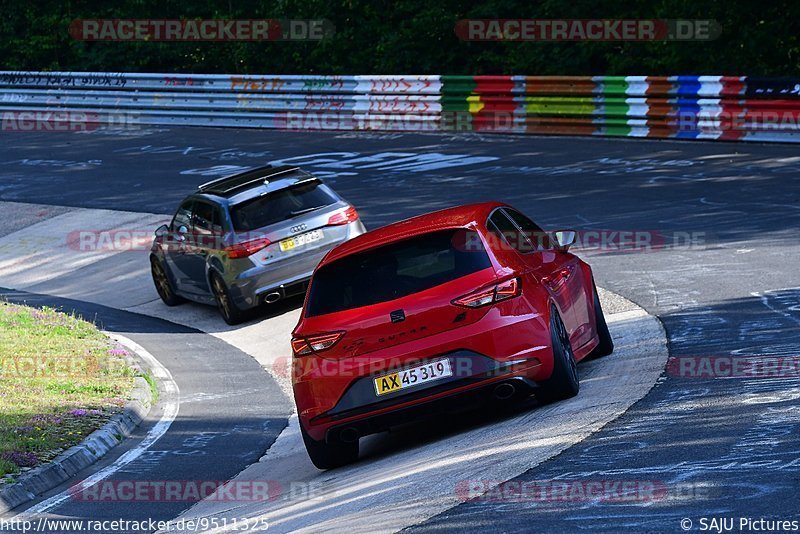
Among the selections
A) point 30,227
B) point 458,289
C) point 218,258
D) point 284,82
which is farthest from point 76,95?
point 458,289

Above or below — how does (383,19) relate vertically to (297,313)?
above

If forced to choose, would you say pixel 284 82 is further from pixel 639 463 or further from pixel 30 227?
pixel 639 463

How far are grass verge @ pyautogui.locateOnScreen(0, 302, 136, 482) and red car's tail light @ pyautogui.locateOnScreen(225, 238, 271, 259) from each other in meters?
1.83

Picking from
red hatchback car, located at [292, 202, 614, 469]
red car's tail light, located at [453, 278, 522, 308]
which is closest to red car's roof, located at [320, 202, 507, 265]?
red hatchback car, located at [292, 202, 614, 469]

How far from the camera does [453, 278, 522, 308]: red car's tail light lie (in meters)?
8.54

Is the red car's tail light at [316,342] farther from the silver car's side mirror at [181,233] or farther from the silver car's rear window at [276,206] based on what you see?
the silver car's side mirror at [181,233]

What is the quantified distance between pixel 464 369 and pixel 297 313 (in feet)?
24.8

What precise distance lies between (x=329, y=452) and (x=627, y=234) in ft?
28.0

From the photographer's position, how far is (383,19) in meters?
36.2
